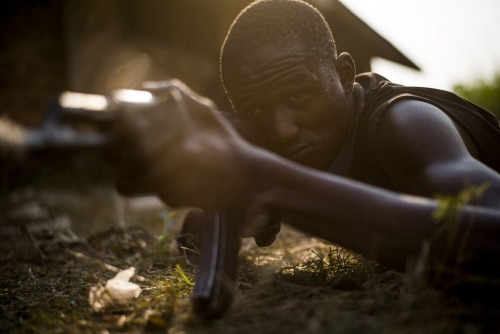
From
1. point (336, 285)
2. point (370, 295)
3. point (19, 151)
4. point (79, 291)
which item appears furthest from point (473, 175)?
point (79, 291)

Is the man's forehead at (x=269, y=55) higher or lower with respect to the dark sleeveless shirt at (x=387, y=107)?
higher

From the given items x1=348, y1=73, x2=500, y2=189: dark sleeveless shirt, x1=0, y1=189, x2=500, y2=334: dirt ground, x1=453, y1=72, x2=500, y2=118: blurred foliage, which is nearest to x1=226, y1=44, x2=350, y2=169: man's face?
x1=348, y1=73, x2=500, y2=189: dark sleeveless shirt

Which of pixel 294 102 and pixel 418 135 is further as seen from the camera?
pixel 294 102

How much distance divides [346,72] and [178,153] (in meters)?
1.47

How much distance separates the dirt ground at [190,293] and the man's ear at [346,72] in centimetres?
85

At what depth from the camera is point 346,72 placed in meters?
2.37

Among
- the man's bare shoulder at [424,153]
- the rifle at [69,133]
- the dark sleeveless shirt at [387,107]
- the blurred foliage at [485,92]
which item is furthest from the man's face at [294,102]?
the blurred foliage at [485,92]

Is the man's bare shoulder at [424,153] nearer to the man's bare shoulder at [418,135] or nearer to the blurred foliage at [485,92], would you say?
the man's bare shoulder at [418,135]

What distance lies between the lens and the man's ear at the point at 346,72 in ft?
7.73

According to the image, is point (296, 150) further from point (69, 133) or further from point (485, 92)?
point (485, 92)

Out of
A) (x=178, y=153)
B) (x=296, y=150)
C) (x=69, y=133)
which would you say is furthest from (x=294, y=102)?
(x=69, y=133)

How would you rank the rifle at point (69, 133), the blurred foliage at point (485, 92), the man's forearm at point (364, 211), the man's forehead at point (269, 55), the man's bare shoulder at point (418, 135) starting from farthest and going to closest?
the blurred foliage at point (485, 92) → the man's forehead at point (269, 55) → the man's bare shoulder at point (418, 135) → the man's forearm at point (364, 211) → the rifle at point (69, 133)

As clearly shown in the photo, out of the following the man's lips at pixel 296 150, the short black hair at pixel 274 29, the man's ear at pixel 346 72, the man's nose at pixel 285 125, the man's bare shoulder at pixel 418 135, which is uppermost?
the short black hair at pixel 274 29

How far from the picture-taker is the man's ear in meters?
2.36
